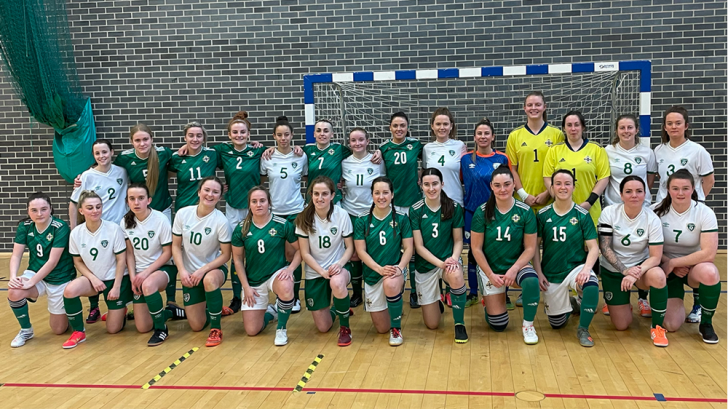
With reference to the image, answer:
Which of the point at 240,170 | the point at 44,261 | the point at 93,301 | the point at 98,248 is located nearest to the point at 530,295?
the point at 240,170

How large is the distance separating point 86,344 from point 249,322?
1364 millimetres

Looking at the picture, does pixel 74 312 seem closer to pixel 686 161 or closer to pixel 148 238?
pixel 148 238

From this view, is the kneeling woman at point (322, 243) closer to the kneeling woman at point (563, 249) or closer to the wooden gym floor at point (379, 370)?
the wooden gym floor at point (379, 370)

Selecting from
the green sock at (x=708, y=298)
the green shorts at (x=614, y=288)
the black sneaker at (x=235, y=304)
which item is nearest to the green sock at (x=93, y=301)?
the black sneaker at (x=235, y=304)

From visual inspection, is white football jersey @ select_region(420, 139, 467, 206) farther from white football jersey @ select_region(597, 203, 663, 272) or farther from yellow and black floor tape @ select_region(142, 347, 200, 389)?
yellow and black floor tape @ select_region(142, 347, 200, 389)

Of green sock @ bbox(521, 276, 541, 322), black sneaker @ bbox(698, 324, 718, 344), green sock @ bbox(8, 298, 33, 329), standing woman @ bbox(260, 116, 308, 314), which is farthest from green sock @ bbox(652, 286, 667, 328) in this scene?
green sock @ bbox(8, 298, 33, 329)

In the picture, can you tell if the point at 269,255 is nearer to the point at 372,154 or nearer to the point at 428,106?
the point at 372,154

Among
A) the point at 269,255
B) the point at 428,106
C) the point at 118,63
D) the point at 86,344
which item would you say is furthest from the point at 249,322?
the point at 118,63

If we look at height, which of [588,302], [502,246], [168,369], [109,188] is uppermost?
[109,188]

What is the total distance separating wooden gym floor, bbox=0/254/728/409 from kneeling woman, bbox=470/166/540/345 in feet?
0.87

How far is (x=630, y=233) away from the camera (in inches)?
177

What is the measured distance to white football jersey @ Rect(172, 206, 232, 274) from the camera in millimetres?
4828

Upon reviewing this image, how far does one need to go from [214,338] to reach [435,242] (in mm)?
1966

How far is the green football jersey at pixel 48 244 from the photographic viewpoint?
4898 mm
